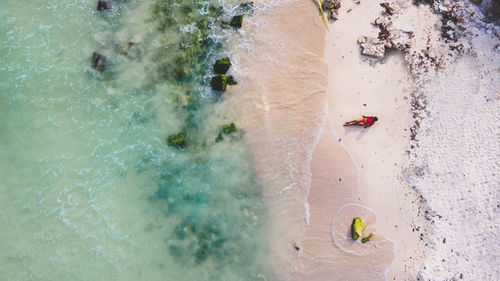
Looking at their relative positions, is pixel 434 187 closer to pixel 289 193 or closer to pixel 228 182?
pixel 289 193

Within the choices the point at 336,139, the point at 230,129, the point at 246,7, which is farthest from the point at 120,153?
the point at 336,139

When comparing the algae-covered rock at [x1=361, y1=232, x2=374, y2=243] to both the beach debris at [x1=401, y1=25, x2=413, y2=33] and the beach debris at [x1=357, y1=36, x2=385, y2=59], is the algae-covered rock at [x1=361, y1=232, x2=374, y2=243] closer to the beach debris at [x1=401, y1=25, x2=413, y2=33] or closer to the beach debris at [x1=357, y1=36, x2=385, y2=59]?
the beach debris at [x1=357, y1=36, x2=385, y2=59]

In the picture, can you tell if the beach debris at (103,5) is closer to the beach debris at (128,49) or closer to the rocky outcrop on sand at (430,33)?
the beach debris at (128,49)

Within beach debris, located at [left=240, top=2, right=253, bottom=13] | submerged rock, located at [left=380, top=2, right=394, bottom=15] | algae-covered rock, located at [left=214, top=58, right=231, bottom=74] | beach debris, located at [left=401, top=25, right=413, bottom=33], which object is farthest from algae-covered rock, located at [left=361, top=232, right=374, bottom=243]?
beach debris, located at [left=240, top=2, right=253, bottom=13]

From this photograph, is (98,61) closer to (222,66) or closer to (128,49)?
(128,49)

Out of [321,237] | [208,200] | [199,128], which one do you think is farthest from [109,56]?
[321,237]
